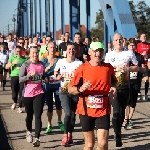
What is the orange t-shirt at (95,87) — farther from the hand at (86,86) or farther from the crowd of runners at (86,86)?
the hand at (86,86)

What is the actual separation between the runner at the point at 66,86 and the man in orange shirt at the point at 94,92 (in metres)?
Result: 2.06

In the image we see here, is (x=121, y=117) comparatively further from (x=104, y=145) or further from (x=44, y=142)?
(x=104, y=145)

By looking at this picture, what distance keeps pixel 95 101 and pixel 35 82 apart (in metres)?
2.53

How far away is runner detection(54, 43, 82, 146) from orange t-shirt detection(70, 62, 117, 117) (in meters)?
2.06

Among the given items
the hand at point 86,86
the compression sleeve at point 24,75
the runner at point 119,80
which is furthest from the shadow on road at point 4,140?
the hand at point 86,86

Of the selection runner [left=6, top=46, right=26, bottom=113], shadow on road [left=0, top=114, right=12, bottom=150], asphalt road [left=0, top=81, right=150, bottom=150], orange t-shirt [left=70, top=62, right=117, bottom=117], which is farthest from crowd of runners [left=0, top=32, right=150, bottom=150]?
runner [left=6, top=46, right=26, bottom=113]

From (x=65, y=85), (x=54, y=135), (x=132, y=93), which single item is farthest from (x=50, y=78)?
(x=132, y=93)

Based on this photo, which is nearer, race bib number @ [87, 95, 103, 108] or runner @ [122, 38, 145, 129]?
race bib number @ [87, 95, 103, 108]

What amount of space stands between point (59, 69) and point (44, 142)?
132 centimetres

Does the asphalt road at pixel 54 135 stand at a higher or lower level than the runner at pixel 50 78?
lower

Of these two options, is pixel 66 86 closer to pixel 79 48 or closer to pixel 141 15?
pixel 79 48

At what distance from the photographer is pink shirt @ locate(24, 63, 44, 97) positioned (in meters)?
8.92

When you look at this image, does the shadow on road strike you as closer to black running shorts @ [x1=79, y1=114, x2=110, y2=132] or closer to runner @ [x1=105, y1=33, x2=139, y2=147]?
runner @ [x1=105, y1=33, x2=139, y2=147]

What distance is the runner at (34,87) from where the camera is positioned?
8805 mm
